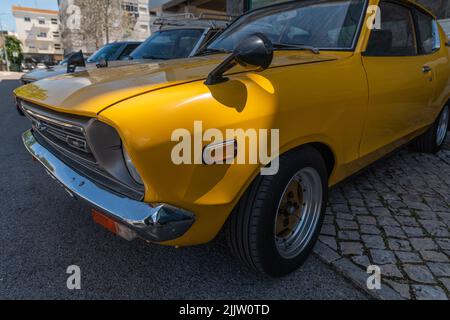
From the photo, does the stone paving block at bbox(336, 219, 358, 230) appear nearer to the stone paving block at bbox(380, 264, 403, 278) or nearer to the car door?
the stone paving block at bbox(380, 264, 403, 278)

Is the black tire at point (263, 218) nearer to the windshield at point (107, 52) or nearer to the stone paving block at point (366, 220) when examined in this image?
the stone paving block at point (366, 220)

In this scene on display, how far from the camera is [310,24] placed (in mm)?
2498

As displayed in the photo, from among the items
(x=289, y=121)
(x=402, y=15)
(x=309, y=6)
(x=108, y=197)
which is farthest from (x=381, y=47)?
(x=108, y=197)

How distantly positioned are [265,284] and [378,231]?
106 cm

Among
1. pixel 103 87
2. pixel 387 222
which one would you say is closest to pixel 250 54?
pixel 103 87

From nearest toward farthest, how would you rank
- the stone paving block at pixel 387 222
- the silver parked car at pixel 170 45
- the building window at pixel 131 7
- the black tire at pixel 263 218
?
1. the black tire at pixel 263 218
2. the stone paving block at pixel 387 222
3. the silver parked car at pixel 170 45
4. the building window at pixel 131 7

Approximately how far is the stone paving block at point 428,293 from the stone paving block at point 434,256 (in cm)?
30

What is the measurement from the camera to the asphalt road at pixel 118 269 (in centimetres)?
187

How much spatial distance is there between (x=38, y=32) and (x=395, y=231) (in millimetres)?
74928

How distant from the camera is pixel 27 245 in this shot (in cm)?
230

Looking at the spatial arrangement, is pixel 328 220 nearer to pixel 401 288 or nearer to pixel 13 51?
pixel 401 288

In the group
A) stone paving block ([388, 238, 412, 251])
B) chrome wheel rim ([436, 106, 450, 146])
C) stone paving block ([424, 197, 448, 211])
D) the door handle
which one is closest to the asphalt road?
stone paving block ([388, 238, 412, 251])

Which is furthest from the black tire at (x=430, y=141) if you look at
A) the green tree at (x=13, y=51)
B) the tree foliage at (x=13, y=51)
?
the tree foliage at (x=13, y=51)
